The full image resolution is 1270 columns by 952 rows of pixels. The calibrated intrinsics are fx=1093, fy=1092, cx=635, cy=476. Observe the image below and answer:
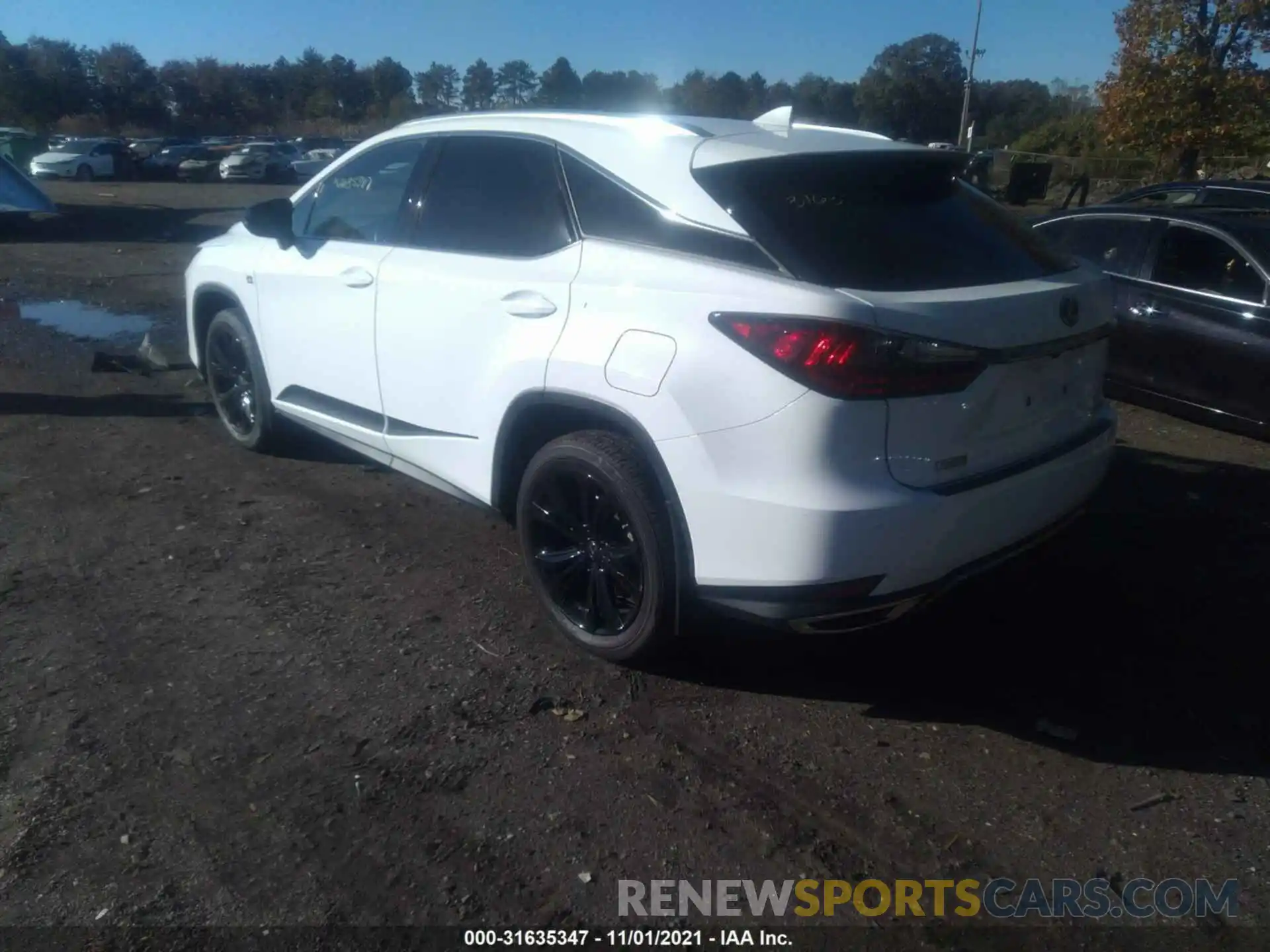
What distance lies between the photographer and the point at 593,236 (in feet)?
12.4

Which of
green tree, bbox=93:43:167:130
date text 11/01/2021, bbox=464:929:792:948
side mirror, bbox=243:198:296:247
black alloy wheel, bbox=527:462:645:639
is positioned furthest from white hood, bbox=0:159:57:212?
green tree, bbox=93:43:167:130

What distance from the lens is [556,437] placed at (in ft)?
13.0

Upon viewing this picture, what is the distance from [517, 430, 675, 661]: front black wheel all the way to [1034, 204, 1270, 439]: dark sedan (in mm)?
4050

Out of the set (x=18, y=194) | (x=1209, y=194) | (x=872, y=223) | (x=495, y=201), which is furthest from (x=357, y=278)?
(x=18, y=194)

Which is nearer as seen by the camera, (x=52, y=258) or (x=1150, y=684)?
(x=1150, y=684)

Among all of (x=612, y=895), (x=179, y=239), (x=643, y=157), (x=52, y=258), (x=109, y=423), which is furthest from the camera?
(x=179, y=239)

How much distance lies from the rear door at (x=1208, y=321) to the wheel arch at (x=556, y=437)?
4684 mm

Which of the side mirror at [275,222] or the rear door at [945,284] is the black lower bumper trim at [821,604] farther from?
the side mirror at [275,222]

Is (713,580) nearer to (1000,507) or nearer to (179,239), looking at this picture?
(1000,507)

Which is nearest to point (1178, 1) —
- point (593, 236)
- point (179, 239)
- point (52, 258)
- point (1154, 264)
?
point (1154, 264)

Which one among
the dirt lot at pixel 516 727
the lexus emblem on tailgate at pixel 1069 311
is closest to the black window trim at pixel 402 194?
the dirt lot at pixel 516 727

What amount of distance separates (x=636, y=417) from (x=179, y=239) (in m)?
17.9

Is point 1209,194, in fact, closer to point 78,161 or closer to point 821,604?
point 821,604

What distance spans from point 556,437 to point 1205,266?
16.8ft
